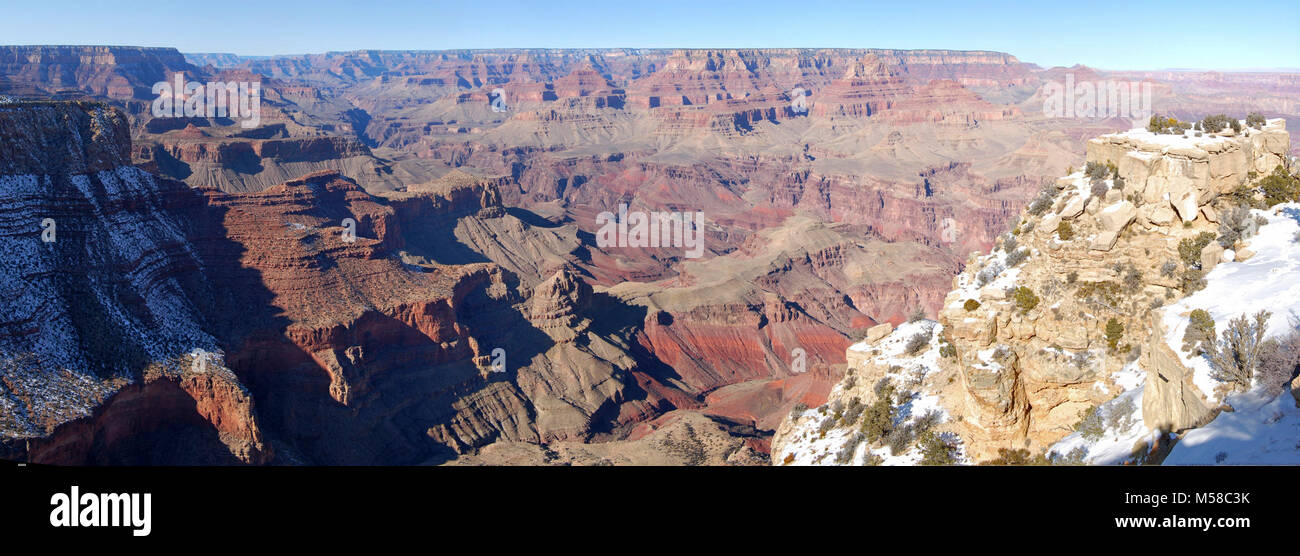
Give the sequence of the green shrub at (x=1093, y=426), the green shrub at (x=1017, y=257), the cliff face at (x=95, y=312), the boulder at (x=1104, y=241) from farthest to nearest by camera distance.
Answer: the cliff face at (x=95, y=312)
the green shrub at (x=1017, y=257)
the boulder at (x=1104, y=241)
the green shrub at (x=1093, y=426)

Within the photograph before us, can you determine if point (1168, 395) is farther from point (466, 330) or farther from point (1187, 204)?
point (466, 330)

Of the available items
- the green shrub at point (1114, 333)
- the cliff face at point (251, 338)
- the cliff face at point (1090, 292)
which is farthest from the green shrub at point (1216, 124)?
the cliff face at point (251, 338)

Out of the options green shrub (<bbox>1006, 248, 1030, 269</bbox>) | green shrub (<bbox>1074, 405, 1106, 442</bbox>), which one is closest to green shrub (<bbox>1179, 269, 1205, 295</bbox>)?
green shrub (<bbox>1074, 405, 1106, 442</bbox>)

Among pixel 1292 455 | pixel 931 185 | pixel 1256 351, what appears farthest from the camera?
pixel 931 185

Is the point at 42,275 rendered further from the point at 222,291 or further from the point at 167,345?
the point at 222,291

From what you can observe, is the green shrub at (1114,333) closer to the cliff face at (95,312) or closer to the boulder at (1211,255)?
the boulder at (1211,255)
